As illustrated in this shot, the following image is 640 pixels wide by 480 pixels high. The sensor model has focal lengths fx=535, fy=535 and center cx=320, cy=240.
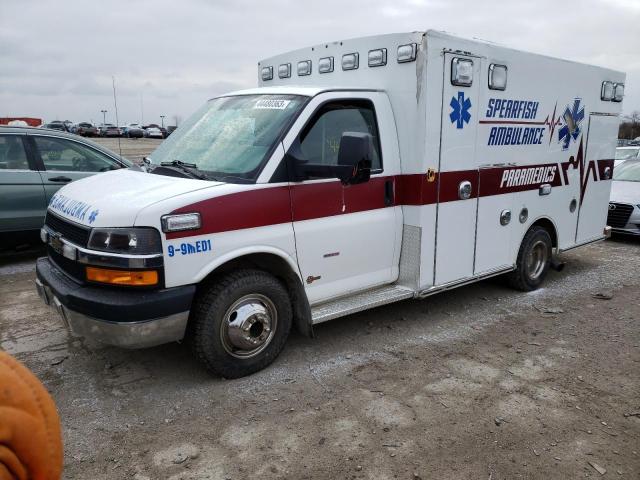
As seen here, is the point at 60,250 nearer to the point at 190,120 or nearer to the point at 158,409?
the point at 158,409

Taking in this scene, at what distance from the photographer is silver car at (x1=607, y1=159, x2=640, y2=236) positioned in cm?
888

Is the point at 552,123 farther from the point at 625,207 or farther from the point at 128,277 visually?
the point at 128,277

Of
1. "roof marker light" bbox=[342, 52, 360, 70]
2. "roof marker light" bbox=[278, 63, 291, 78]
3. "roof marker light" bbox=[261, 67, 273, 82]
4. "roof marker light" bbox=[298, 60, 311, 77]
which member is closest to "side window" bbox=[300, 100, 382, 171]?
"roof marker light" bbox=[342, 52, 360, 70]

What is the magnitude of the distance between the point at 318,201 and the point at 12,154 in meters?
4.72

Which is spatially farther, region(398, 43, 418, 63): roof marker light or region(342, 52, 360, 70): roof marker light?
region(342, 52, 360, 70): roof marker light

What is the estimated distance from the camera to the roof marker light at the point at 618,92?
272 inches

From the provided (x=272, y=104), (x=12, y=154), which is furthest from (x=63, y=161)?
(x=272, y=104)

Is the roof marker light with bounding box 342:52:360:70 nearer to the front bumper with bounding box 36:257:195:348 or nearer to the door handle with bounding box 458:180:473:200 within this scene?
the door handle with bounding box 458:180:473:200

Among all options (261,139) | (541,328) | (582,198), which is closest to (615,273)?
(582,198)

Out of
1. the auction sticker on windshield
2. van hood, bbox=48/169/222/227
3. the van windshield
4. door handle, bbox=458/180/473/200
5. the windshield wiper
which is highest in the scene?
the auction sticker on windshield

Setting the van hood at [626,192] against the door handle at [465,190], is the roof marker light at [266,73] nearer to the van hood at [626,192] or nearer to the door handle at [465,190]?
the door handle at [465,190]

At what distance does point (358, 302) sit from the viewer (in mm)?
4574

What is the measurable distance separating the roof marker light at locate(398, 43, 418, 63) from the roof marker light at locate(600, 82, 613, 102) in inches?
136

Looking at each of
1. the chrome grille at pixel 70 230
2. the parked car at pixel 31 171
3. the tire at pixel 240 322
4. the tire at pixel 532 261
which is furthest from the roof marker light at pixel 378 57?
the parked car at pixel 31 171
